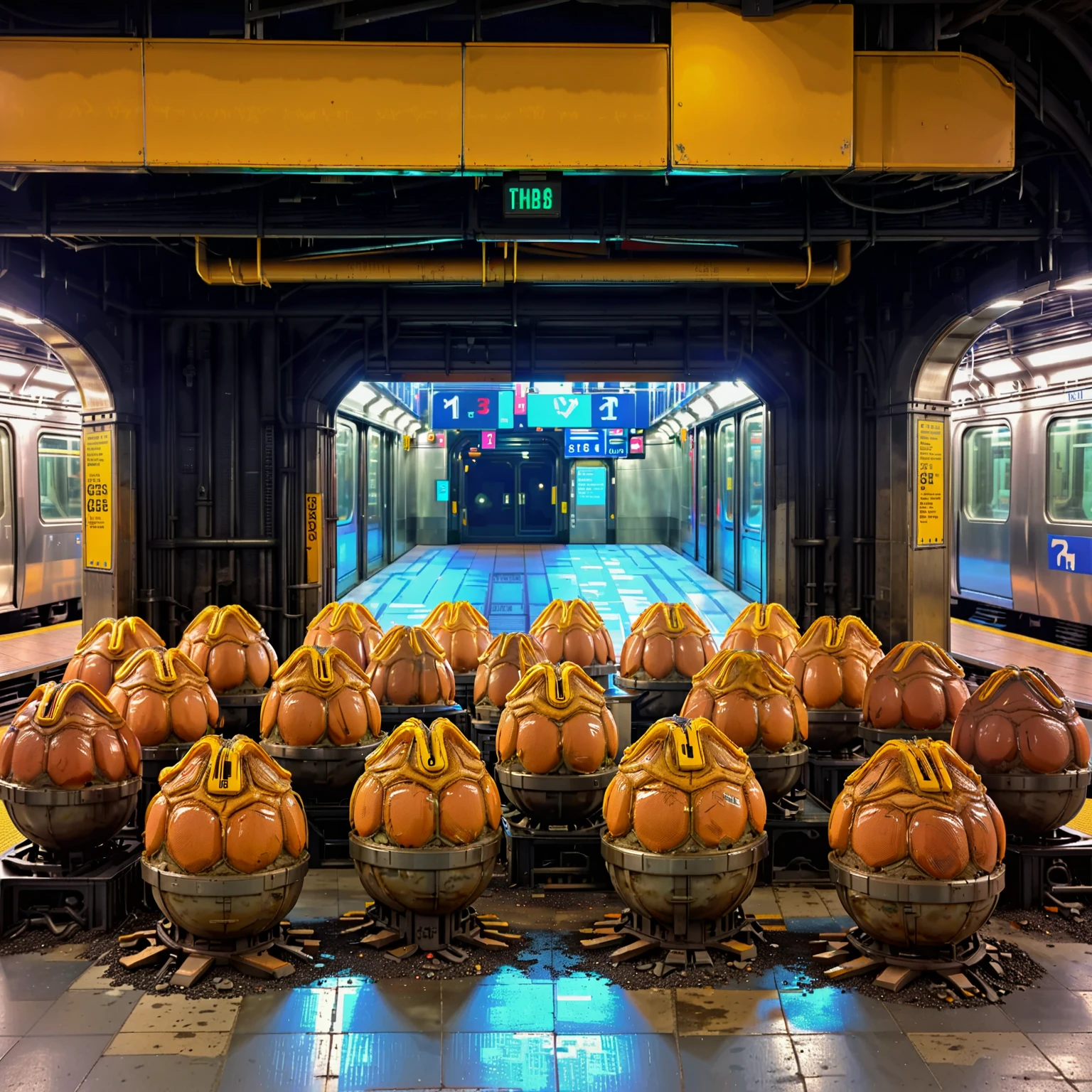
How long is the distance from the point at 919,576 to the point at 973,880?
18.8 feet

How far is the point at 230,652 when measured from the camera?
7551 millimetres

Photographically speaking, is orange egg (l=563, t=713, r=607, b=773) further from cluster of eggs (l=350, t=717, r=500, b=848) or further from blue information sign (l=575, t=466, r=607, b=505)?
blue information sign (l=575, t=466, r=607, b=505)

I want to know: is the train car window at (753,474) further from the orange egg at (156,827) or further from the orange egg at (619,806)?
the orange egg at (156,827)

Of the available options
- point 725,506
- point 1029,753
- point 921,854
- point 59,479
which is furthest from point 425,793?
point 725,506

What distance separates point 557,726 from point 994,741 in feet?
7.74

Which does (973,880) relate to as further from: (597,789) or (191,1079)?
(191,1079)

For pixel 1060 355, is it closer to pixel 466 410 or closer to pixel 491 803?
pixel 466 410

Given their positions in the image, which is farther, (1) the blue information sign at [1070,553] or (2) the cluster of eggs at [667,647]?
(1) the blue information sign at [1070,553]

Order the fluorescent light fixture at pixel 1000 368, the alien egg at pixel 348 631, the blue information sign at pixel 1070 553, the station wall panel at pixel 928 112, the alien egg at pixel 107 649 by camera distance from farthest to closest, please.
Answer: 1. the fluorescent light fixture at pixel 1000 368
2. the blue information sign at pixel 1070 553
3. the alien egg at pixel 348 631
4. the alien egg at pixel 107 649
5. the station wall panel at pixel 928 112

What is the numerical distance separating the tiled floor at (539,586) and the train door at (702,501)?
42cm

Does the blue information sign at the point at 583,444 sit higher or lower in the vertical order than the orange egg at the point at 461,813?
higher

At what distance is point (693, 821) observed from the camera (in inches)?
179

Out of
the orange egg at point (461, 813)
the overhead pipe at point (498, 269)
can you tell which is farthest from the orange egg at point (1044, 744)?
the overhead pipe at point (498, 269)

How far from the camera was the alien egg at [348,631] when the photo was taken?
8109 mm
